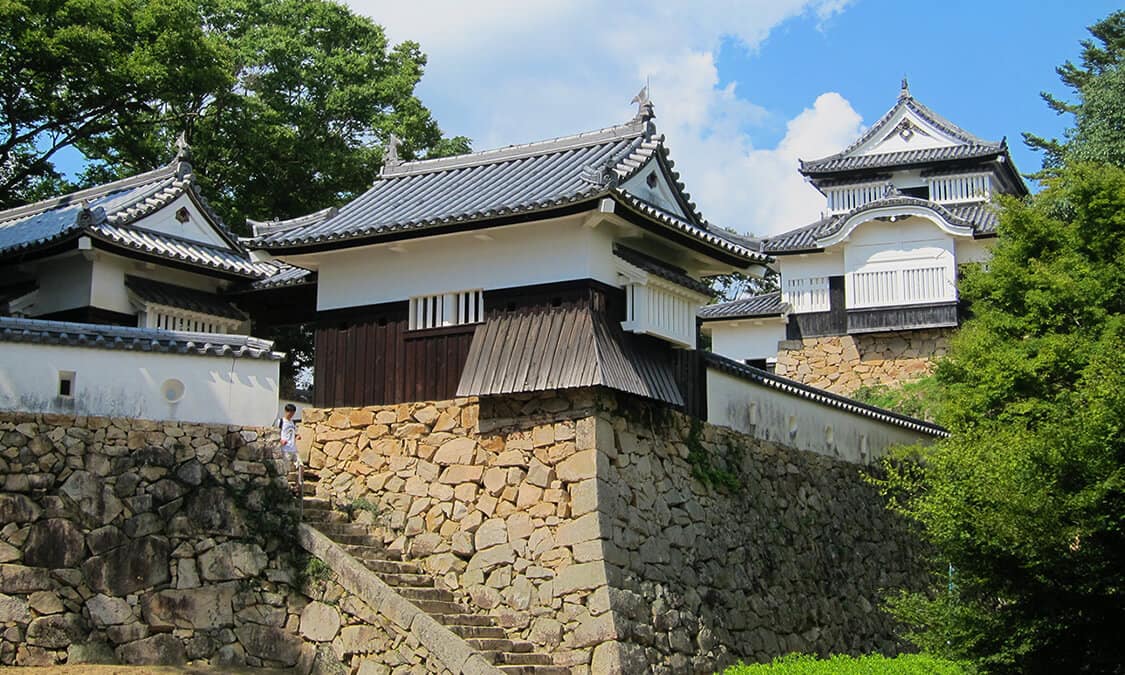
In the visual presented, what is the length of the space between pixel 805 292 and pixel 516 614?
2090cm

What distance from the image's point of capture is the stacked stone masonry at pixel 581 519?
19.5 metres

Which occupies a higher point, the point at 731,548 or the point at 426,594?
the point at 731,548

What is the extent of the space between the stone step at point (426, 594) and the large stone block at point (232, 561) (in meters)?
1.99

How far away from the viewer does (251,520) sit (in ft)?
64.1

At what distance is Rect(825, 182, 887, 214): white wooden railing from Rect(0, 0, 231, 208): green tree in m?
17.5

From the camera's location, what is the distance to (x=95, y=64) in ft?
105

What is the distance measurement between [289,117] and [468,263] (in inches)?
706

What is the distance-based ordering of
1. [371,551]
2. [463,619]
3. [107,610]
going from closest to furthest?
1. [107,610]
2. [463,619]
3. [371,551]

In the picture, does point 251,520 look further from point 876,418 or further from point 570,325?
point 876,418

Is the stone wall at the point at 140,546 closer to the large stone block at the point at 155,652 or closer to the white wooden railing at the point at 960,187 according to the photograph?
the large stone block at the point at 155,652

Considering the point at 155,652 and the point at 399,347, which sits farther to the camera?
the point at 399,347

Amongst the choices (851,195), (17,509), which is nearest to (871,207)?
(851,195)

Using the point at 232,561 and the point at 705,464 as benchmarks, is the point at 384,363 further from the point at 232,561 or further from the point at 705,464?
the point at 705,464

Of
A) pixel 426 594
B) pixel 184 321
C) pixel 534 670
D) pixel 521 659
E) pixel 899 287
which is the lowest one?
pixel 534 670
